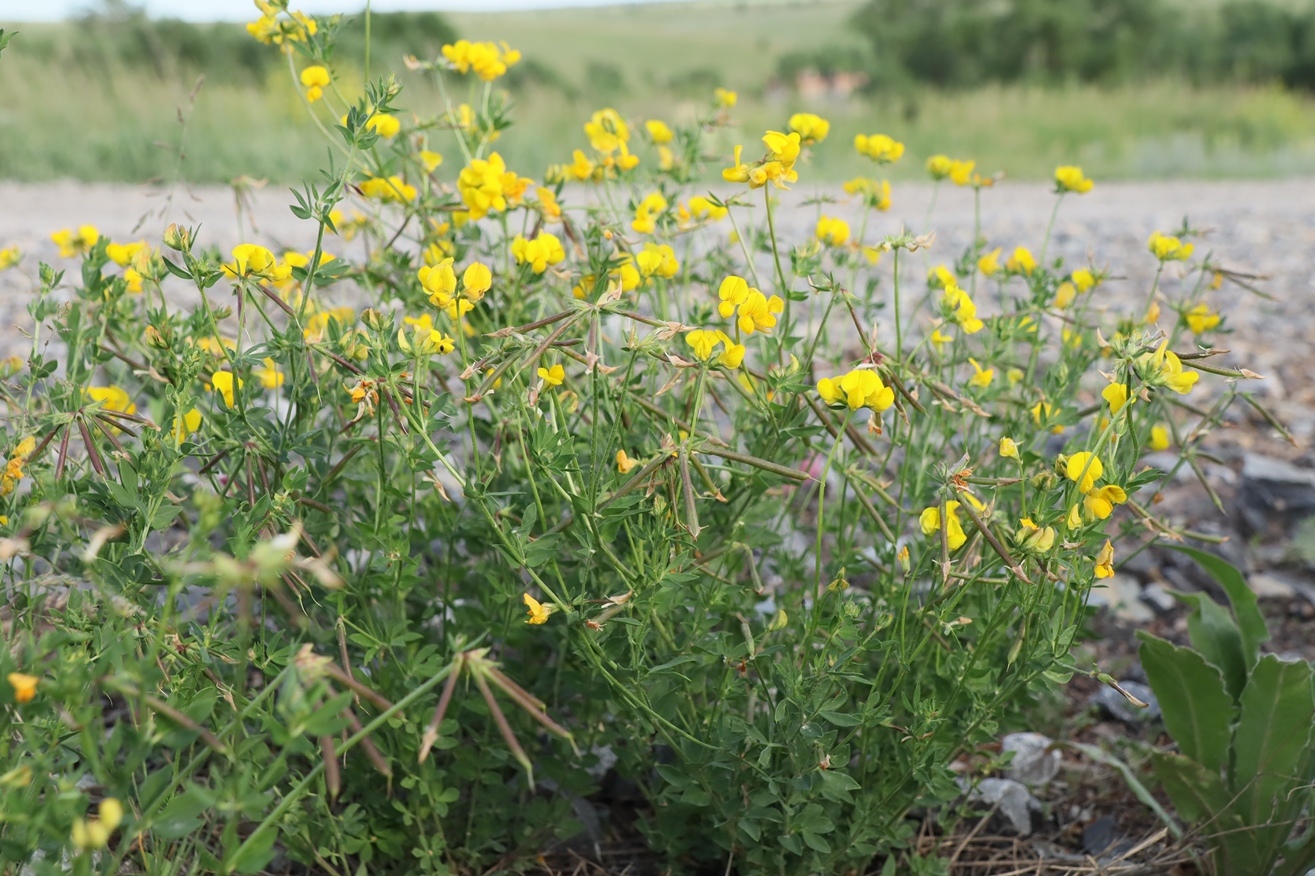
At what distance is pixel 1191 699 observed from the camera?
6.53ft

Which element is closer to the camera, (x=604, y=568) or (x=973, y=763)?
(x=604, y=568)

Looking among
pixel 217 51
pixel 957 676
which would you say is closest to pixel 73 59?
pixel 217 51

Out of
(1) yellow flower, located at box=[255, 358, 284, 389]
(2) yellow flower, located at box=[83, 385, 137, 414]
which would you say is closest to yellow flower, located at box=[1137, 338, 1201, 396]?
(1) yellow flower, located at box=[255, 358, 284, 389]

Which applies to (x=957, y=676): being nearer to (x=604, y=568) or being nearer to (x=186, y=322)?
(x=604, y=568)

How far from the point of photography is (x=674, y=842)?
1.81m

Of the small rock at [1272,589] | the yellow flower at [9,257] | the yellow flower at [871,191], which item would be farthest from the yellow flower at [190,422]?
the small rock at [1272,589]

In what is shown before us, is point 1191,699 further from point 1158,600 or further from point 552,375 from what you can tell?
point 552,375

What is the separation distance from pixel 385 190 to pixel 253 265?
47 cm

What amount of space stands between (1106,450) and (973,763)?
964 millimetres

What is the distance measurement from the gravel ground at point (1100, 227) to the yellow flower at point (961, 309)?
2.93 ft

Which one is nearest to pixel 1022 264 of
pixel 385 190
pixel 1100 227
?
pixel 385 190

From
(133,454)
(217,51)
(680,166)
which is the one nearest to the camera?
(133,454)

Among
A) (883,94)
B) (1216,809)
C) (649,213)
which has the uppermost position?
(649,213)

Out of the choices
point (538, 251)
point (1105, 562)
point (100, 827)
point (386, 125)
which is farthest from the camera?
point (386, 125)
